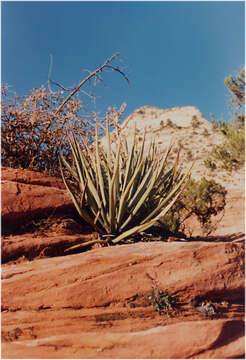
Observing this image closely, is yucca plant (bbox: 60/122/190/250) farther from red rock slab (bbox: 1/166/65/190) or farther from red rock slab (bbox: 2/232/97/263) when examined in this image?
red rock slab (bbox: 1/166/65/190)

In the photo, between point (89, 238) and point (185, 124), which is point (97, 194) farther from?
point (185, 124)

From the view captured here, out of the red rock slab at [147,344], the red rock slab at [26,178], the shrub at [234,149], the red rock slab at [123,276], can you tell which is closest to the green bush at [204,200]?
the shrub at [234,149]

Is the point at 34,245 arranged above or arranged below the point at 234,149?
below

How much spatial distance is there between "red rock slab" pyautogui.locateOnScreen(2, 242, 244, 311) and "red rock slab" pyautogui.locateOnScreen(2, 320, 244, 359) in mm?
342

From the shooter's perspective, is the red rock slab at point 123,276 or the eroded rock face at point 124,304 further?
the red rock slab at point 123,276

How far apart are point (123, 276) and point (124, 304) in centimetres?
25

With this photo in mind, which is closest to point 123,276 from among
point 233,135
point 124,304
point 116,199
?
point 124,304

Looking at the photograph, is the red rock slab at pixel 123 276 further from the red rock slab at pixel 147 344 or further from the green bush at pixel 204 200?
the green bush at pixel 204 200

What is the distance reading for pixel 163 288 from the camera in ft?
8.90

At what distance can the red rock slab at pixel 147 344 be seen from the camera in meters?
2.15

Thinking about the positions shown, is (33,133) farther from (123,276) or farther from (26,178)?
(123,276)

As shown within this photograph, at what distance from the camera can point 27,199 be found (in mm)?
3348

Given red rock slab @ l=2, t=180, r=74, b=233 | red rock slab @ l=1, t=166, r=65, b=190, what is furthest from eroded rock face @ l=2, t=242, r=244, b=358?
red rock slab @ l=1, t=166, r=65, b=190

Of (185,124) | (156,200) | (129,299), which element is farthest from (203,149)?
(129,299)
